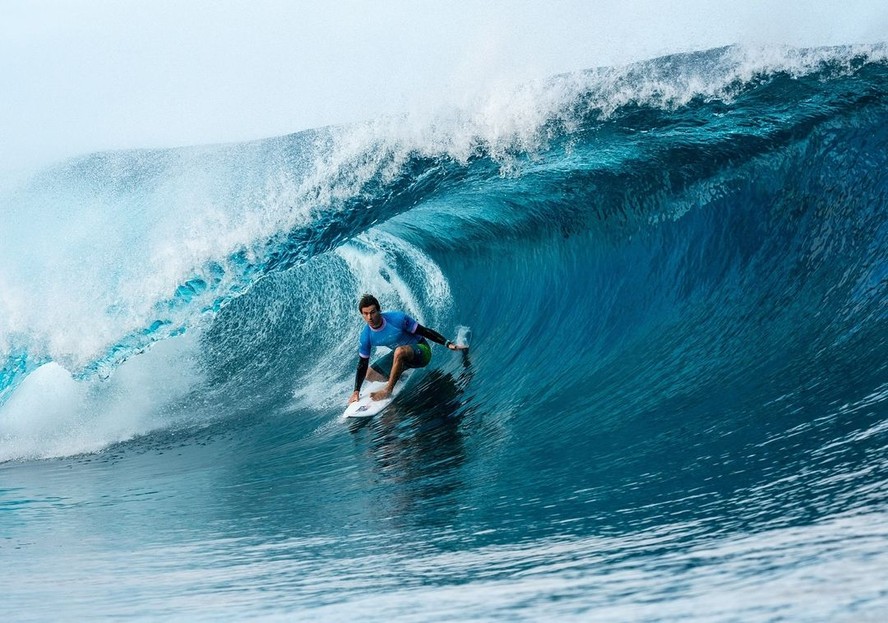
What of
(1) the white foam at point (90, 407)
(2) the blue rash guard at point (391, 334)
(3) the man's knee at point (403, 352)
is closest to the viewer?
(2) the blue rash guard at point (391, 334)

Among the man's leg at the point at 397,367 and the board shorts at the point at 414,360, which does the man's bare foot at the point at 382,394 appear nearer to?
the man's leg at the point at 397,367

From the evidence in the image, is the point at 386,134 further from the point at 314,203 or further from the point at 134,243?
the point at 134,243

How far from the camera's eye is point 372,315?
246 inches

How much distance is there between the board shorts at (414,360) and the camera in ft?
22.2

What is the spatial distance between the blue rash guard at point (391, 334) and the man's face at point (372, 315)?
47mm

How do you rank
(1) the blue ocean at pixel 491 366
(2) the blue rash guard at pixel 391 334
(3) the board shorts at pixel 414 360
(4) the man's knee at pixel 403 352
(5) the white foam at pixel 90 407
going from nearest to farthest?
(1) the blue ocean at pixel 491 366 → (2) the blue rash guard at pixel 391 334 → (4) the man's knee at pixel 403 352 → (3) the board shorts at pixel 414 360 → (5) the white foam at pixel 90 407

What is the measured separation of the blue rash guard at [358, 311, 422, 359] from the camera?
6.46 m

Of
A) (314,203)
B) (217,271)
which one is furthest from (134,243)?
(314,203)

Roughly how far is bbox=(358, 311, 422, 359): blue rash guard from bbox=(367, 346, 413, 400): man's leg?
58mm

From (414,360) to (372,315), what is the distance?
28.6 inches

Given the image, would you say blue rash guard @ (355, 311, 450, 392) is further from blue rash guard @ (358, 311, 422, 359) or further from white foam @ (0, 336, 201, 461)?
white foam @ (0, 336, 201, 461)

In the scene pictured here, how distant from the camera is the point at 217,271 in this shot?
8.05m

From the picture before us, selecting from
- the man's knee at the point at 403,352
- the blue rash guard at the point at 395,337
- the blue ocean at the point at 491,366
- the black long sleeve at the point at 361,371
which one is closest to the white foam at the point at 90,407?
the blue ocean at the point at 491,366

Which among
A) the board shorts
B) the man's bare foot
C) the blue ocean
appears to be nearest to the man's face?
the board shorts
